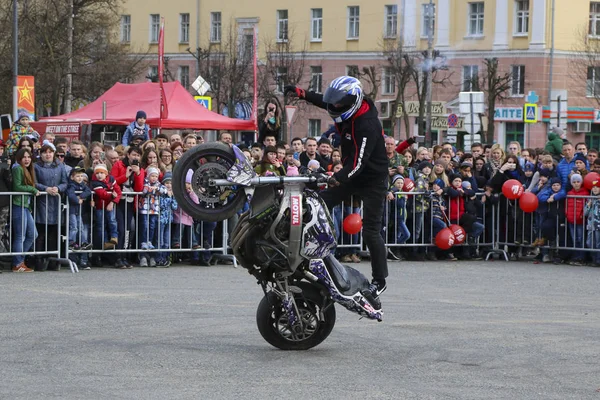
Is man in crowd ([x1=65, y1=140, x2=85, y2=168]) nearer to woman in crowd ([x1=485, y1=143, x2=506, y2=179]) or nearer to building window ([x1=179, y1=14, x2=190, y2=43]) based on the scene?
woman in crowd ([x1=485, y1=143, x2=506, y2=179])

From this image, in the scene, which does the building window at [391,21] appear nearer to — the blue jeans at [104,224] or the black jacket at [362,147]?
the blue jeans at [104,224]

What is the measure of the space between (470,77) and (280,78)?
9.83 m

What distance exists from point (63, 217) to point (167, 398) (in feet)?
30.3

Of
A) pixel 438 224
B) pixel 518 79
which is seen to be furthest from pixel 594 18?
pixel 438 224

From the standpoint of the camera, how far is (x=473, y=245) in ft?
63.3

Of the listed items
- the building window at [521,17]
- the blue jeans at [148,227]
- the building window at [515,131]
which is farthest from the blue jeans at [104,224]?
the building window at [521,17]

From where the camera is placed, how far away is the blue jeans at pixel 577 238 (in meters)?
18.6

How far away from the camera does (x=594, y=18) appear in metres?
63.2

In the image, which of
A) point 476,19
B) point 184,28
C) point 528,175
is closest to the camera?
point 528,175

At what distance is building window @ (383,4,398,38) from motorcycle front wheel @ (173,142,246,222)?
57829 millimetres

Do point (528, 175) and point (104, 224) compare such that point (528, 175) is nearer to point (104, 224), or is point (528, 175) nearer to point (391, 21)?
point (104, 224)

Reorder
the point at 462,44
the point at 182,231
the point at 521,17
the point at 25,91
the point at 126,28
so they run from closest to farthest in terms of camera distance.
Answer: the point at 182,231 → the point at 25,91 → the point at 521,17 → the point at 462,44 → the point at 126,28

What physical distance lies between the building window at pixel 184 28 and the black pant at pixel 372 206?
65.3 metres

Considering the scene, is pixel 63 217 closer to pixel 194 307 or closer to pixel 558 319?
pixel 194 307
